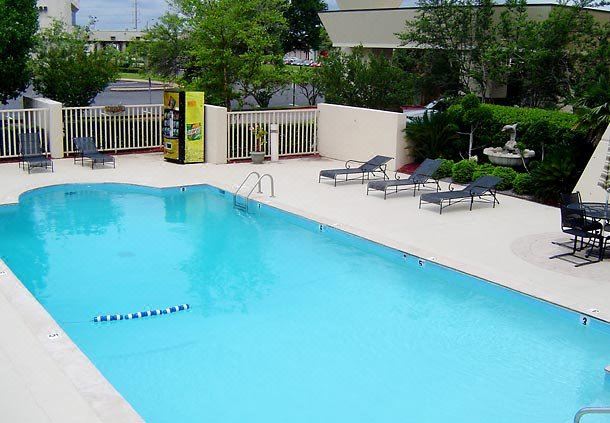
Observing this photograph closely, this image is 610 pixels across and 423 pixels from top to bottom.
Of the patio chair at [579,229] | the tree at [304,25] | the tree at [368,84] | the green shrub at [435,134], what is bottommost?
the patio chair at [579,229]

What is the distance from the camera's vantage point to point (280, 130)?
22016 millimetres

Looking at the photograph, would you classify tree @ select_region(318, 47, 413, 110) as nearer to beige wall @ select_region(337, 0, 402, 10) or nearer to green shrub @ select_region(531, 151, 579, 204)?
green shrub @ select_region(531, 151, 579, 204)

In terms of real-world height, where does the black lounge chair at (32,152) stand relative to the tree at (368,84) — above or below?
below

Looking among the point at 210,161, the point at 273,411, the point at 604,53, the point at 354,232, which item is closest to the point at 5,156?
the point at 210,161

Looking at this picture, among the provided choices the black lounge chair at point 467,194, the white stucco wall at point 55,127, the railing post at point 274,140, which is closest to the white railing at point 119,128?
the white stucco wall at point 55,127

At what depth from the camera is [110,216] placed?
15.4 metres

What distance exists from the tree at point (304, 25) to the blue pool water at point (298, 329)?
5176 centimetres

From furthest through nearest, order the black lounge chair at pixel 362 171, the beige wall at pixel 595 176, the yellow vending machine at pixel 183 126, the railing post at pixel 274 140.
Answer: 1. the railing post at pixel 274 140
2. the yellow vending machine at pixel 183 126
3. the black lounge chair at pixel 362 171
4. the beige wall at pixel 595 176

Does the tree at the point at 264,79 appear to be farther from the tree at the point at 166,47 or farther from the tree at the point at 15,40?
the tree at the point at 15,40

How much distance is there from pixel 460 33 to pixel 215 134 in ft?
31.6

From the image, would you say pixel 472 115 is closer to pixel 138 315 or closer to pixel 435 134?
pixel 435 134

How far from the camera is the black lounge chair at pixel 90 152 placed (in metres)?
19.2

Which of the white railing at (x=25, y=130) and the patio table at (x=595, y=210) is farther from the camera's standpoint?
the white railing at (x=25, y=130)

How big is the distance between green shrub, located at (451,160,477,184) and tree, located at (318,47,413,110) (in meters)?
6.06
